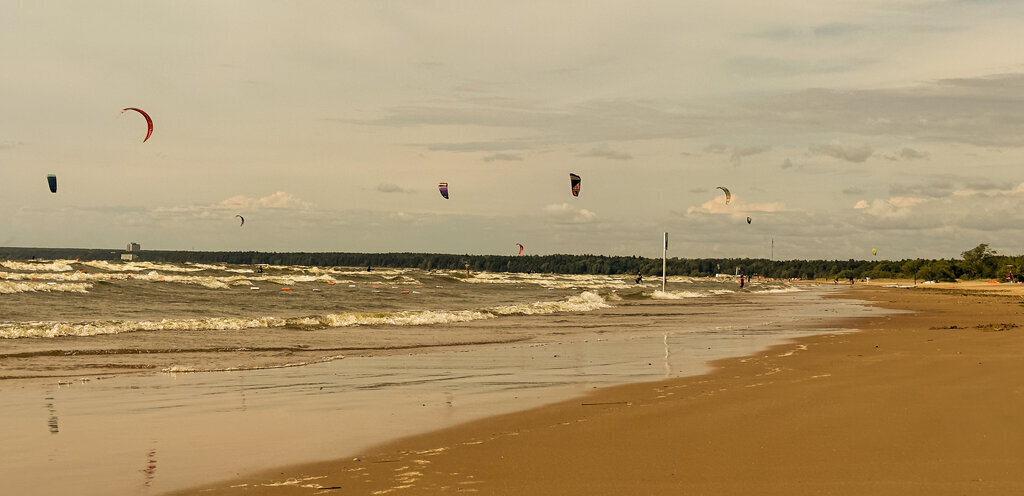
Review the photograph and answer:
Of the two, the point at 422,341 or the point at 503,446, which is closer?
the point at 503,446

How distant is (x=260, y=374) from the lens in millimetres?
16812

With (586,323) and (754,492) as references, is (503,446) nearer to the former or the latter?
(754,492)

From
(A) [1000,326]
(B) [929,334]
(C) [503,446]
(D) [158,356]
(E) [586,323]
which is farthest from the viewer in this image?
(E) [586,323]

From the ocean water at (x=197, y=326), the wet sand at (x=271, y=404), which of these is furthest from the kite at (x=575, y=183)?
the wet sand at (x=271, y=404)

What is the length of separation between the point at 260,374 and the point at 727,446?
35.1ft

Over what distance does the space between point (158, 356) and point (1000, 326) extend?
28810 millimetres

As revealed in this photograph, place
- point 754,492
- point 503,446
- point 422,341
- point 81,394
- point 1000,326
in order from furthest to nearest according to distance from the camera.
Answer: point 1000,326
point 422,341
point 81,394
point 503,446
point 754,492

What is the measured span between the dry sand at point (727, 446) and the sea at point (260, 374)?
3.25ft

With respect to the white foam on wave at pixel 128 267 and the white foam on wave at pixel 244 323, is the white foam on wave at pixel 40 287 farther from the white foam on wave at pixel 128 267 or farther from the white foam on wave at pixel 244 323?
the white foam on wave at pixel 128 267

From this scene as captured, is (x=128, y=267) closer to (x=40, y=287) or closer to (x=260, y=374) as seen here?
(x=40, y=287)

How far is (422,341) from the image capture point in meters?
25.8

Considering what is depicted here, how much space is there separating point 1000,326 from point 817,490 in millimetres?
28274

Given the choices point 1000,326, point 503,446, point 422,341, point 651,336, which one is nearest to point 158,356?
point 422,341

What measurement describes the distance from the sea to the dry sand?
99cm
